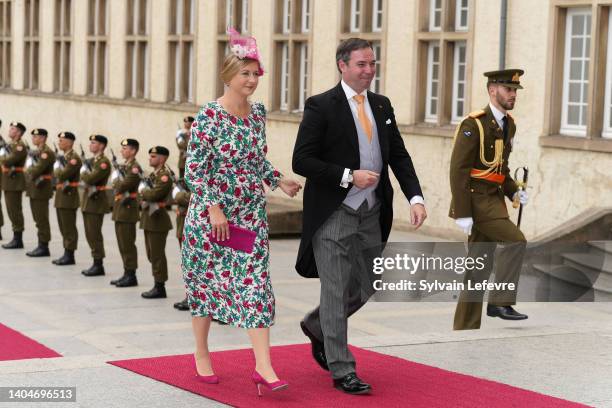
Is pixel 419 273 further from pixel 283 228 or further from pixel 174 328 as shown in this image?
pixel 283 228

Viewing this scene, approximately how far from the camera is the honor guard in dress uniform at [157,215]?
1338cm

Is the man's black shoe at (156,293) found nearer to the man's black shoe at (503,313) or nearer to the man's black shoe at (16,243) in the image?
the man's black shoe at (503,313)

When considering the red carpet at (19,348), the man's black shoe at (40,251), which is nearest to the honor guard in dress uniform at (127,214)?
the man's black shoe at (40,251)

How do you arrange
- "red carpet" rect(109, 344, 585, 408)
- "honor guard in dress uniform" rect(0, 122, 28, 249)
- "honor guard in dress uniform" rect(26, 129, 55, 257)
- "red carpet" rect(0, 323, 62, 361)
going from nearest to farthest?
"red carpet" rect(109, 344, 585, 408)
"red carpet" rect(0, 323, 62, 361)
"honor guard in dress uniform" rect(26, 129, 55, 257)
"honor guard in dress uniform" rect(0, 122, 28, 249)

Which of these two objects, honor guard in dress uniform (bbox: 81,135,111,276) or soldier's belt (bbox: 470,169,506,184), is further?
honor guard in dress uniform (bbox: 81,135,111,276)

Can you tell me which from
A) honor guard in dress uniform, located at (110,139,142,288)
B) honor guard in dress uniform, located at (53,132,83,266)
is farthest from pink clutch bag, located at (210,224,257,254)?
honor guard in dress uniform, located at (53,132,83,266)

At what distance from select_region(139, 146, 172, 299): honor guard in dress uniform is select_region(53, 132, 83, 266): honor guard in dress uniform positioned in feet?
8.00

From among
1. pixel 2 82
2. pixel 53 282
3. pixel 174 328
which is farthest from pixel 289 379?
pixel 2 82

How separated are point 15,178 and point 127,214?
13.4 feet

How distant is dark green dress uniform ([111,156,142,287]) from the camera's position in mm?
14172

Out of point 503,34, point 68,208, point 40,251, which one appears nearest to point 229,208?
point 68,208

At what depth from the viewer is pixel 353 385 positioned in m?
7.32

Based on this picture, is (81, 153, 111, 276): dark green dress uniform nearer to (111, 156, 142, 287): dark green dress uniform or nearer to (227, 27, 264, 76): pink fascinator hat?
(111, 156, 142, 287): dark green dress uniform

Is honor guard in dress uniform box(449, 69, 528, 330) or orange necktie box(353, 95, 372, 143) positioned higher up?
orange necktie box(353, 95, 372, 143)
